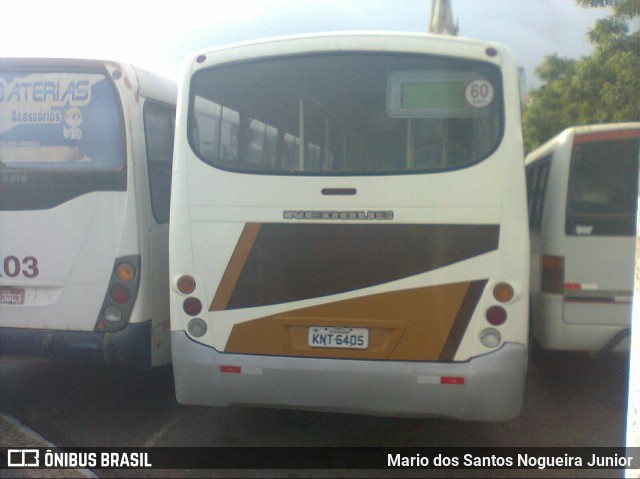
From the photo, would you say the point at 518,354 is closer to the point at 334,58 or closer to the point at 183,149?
the point at 334,58

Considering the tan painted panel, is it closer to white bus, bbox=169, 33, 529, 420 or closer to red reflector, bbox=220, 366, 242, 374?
white bus, bbox=169, 33, 529, 420

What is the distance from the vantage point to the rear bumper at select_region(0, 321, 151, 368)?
5.62 m

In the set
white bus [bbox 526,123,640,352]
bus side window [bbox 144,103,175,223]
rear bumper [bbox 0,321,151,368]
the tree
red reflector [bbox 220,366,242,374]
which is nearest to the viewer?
red reflector [bbox 220,366,242,374]

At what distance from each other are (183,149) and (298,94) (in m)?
0.91

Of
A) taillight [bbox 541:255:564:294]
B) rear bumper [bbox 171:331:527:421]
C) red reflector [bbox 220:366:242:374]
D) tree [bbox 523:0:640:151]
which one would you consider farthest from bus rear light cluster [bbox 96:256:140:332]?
tree [bbox 523:0:640:151]

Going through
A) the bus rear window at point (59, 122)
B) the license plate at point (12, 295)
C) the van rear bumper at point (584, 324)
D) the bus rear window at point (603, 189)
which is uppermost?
the bus rear window at point (59, 122)

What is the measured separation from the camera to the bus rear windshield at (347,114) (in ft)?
15.7

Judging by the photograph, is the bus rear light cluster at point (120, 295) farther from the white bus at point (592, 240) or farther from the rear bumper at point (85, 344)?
the white bus at point (592, 240)

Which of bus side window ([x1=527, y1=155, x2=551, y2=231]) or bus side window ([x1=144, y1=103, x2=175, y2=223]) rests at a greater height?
bus side window ([x1=144, y1=103, x2=175, y2=223])

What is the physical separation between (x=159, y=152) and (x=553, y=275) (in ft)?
12.2

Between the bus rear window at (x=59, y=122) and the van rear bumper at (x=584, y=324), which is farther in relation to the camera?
the van rear bumper at (x=584, y=324)

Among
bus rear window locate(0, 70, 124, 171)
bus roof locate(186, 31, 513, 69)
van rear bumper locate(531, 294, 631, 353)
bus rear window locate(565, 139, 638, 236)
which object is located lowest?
van rear bumper locate(531, 294, 631, 353)

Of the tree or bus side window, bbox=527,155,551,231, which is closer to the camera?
bus side window, bbox=527,155,551,231

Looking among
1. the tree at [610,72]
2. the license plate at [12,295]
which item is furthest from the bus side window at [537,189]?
the license plate at [12,295]
